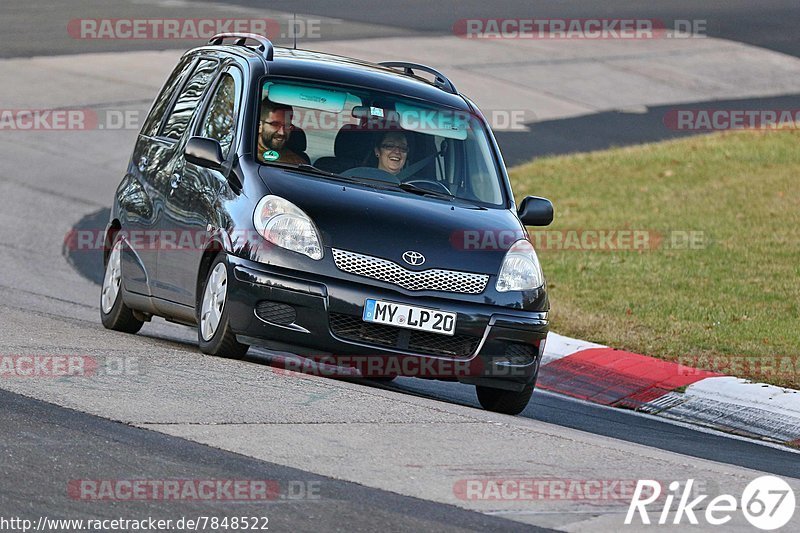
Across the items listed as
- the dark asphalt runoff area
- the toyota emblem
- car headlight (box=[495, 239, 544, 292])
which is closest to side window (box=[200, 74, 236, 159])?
the toyota emblem

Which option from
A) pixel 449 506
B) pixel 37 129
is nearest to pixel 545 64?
pixel 37 129

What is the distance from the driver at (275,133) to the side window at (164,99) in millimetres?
1403

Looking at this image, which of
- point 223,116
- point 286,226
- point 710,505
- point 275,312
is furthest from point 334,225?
point 710,505

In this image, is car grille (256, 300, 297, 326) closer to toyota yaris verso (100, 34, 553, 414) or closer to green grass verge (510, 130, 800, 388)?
toyota yaris verso (100, 34, 553, 414)

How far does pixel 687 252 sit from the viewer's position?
50.9 ft

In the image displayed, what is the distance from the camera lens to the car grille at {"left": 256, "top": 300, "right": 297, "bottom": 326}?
823 centimetres

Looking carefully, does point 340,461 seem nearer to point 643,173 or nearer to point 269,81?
point 269,81

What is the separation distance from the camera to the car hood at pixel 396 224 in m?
8.27

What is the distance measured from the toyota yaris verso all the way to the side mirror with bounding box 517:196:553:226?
0.01 m

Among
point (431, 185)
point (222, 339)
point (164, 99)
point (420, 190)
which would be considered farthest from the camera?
point (164, 99)

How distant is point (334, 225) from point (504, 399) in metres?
1.54

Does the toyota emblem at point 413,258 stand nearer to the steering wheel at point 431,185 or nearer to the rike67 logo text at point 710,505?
the steering wheel at point 431,185

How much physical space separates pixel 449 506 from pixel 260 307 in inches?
101

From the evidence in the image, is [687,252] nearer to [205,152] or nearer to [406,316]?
[205,152]
